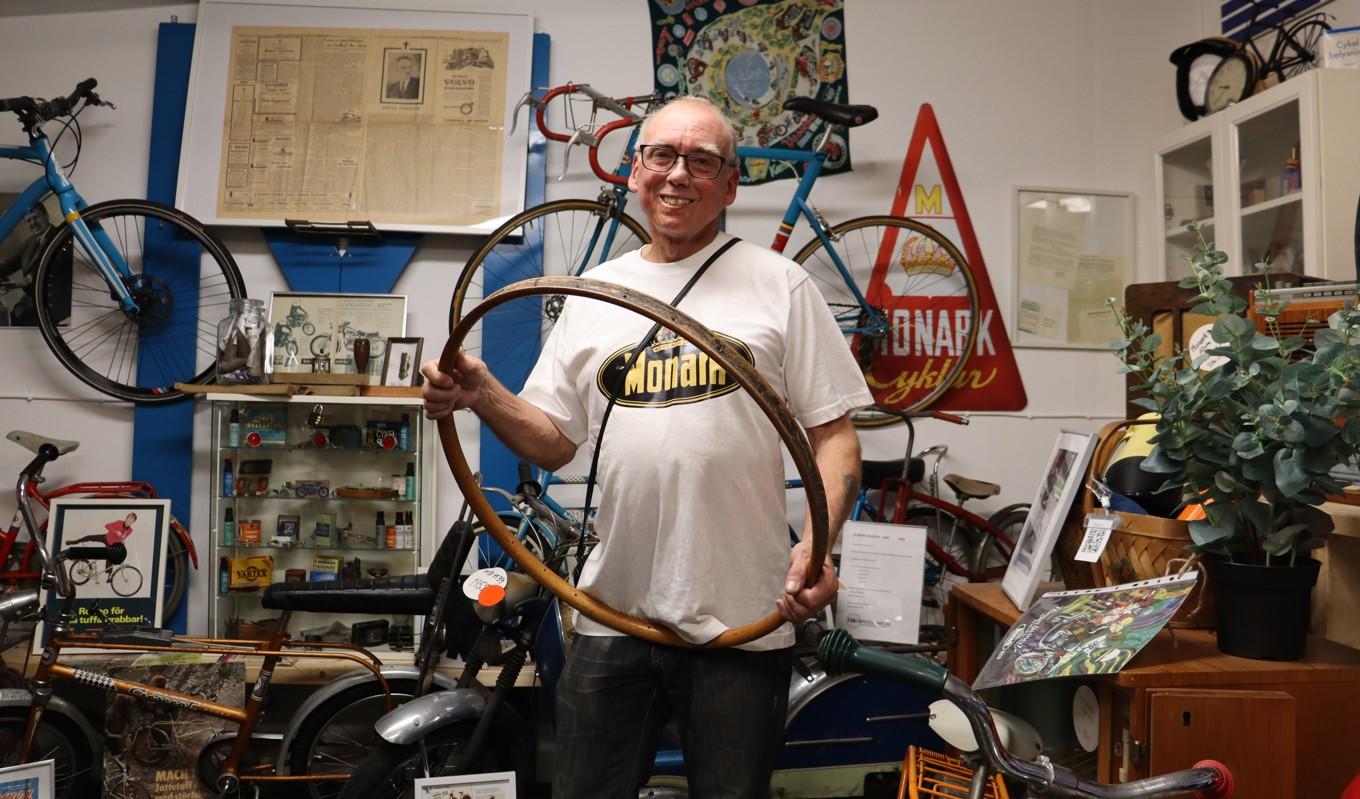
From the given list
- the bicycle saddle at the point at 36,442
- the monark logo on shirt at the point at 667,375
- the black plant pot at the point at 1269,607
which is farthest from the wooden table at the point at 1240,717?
the bicycle saddle at the point at 36,442

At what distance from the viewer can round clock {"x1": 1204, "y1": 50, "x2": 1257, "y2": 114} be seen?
307cm

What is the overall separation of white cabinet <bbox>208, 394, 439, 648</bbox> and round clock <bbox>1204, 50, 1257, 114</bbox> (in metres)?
3.02

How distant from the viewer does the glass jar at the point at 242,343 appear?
118 inches

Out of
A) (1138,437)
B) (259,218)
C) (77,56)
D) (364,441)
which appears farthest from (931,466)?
(77,56)

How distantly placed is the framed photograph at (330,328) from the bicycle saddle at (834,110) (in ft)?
5.18

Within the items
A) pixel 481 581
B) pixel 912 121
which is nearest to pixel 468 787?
pixel 481 581

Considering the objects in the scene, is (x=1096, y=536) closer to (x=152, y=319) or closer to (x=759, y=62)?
(x=759, y=62)

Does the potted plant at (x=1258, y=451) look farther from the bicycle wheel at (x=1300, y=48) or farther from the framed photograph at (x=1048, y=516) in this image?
the bicycle wheel at (x=1300, y=48)

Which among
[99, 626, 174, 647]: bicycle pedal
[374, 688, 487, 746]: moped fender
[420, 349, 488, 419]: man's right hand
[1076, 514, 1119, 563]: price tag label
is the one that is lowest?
[374, 688, 487, 746]: moped fender

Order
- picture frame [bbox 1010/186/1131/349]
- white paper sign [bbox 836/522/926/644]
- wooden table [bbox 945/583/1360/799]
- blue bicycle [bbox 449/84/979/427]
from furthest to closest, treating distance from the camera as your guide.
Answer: picture frame [bbox 1010/186/1131/349]
blue bicycle [bbox 449/84/979/427]
white paper sign [bbox 836/522/926/644]
wooden table [bbox 945/583/1360/799]

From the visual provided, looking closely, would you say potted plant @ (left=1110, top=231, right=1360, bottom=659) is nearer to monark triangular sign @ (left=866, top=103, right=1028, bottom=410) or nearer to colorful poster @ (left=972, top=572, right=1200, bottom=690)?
colorful poster @ (left=972, top=572, right=1200, bottom=690)

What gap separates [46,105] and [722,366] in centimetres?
316

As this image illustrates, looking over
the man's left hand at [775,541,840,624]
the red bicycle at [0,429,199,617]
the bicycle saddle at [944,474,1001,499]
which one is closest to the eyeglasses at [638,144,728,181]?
the man's left hand at [775,541,840,624]

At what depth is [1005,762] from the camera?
1.04m
